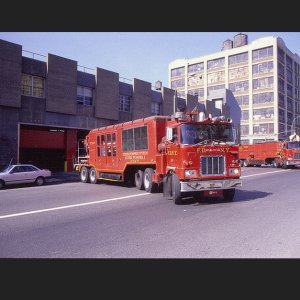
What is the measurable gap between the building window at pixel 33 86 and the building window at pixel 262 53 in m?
60.8

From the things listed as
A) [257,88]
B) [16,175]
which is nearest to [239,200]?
[16,175]

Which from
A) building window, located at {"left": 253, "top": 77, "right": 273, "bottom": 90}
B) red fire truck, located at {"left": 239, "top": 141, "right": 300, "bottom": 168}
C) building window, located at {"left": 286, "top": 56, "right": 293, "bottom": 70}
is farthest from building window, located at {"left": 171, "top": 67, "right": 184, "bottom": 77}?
red fire truck, located at {"left": 239, "top": 141, "right": 300, "bottom": 168}

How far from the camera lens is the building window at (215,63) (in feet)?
272

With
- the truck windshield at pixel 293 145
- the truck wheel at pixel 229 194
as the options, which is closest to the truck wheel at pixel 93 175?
the truck wheel at pixel 229 194

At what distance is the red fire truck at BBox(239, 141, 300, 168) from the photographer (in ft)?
107

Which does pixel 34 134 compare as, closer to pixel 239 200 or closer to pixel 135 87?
pixel 135 87

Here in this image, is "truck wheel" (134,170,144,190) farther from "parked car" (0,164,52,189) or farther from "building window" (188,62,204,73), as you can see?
"building window" (188,62,204,73)

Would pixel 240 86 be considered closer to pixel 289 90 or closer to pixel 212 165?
pixel 289 90

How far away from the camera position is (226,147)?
38.4 ft

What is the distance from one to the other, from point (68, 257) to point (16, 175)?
598 inches

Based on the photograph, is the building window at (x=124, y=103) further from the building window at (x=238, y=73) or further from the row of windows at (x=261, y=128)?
the building window at (x=238, y=73)

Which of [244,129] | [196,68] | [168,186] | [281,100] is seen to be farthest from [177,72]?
[168,186]

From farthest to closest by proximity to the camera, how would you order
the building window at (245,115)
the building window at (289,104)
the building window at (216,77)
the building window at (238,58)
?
1. the building window at (216,77)
2. the building window at (289,104)
3. the building window at (238,58)
4. the building window at (245,115)

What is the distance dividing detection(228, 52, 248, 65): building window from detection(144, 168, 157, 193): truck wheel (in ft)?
233
